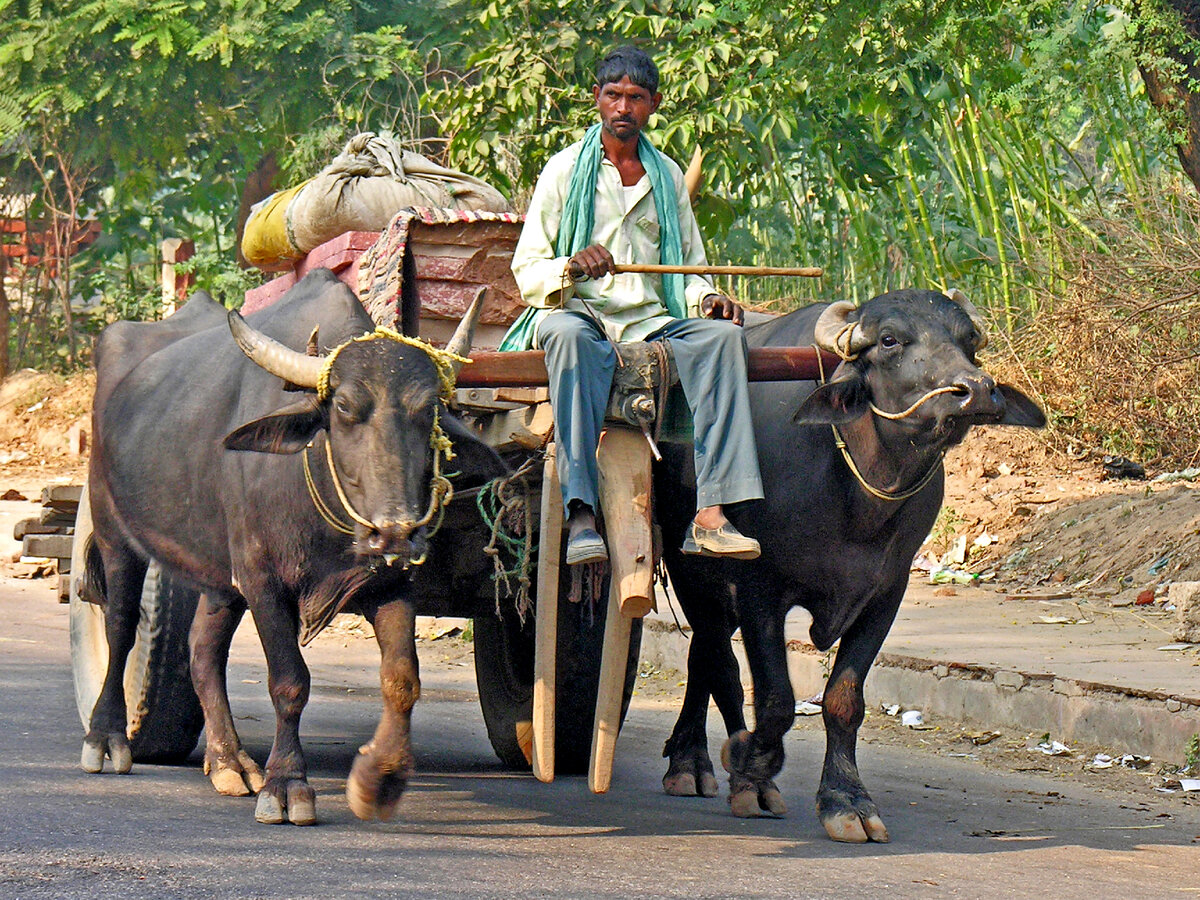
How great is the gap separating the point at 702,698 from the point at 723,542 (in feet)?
4.11

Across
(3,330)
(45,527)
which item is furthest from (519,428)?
(3,330)

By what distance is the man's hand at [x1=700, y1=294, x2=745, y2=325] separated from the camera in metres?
5.24

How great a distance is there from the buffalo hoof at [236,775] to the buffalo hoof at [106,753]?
0.46m

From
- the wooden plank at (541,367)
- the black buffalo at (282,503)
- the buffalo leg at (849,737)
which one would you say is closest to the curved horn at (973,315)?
the wooden plank at (541,367)

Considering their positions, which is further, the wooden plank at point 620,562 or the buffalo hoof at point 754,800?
the buffalo hoof at point 754,800

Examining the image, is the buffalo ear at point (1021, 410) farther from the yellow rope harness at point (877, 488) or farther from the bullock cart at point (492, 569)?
the bullock cart at point (492, 569)

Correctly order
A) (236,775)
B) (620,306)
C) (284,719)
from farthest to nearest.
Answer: (620,306) < (236,775) < (284,719)

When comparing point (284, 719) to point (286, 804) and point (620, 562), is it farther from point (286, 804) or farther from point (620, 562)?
point (620, 562)

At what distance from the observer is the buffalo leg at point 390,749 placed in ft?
14.0

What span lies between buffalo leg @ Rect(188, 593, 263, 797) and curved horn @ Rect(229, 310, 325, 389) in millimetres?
974

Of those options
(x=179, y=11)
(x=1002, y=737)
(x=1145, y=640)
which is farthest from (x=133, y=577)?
(x=179, y=11)

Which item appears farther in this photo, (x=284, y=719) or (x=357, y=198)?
(x=357, y=198)

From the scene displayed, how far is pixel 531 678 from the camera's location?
612cm

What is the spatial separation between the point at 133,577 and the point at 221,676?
828 mm
